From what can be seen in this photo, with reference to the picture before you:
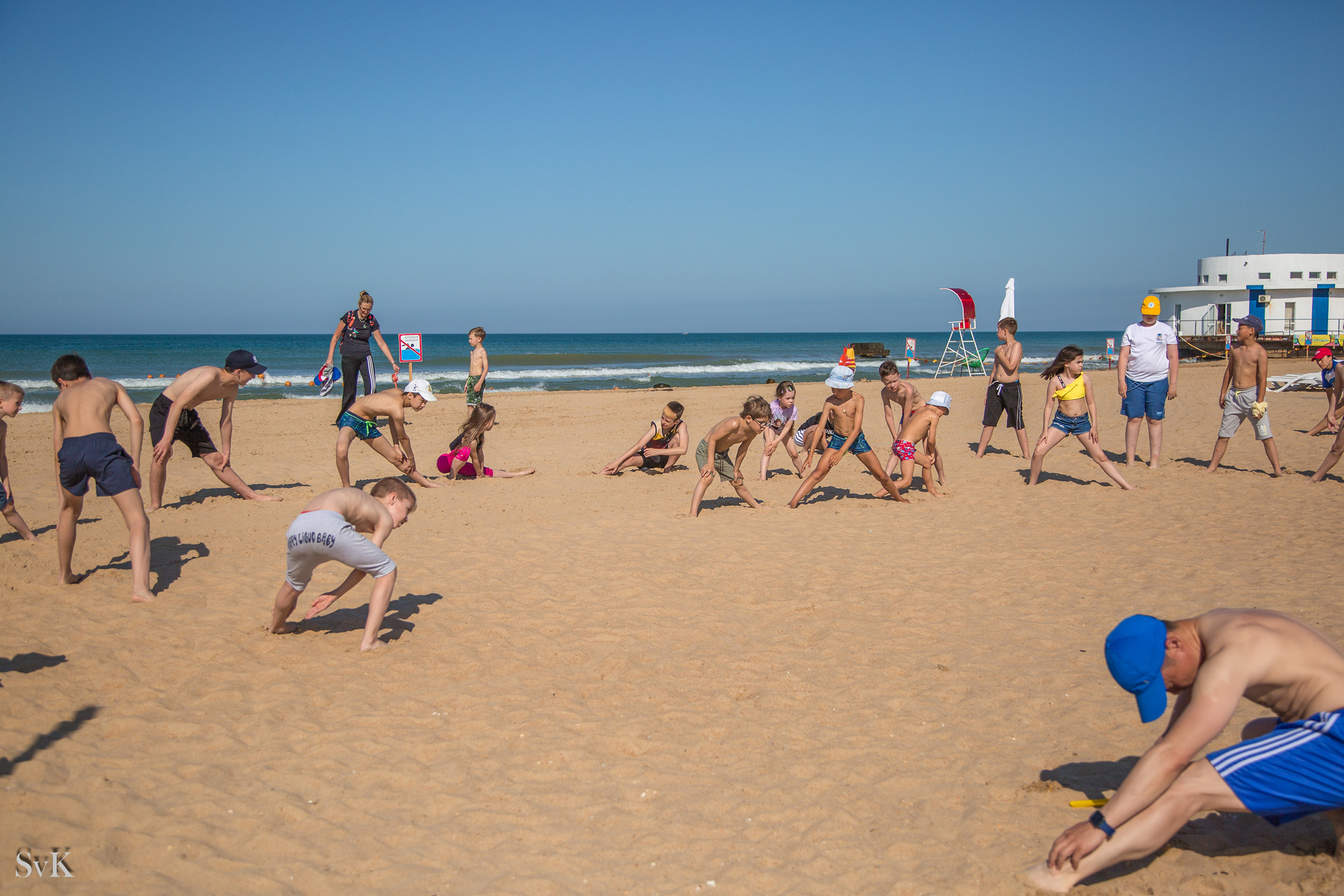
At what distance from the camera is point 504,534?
7426 millimetres

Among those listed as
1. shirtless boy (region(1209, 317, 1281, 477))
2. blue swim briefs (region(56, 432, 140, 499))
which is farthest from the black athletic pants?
shirtless boy (region(1209, 317, 1281, 477))

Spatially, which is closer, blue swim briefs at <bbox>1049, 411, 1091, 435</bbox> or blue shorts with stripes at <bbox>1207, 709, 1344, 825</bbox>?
blue shorts with stripes at <bbox>1207, 709, 1344, 825</bbox>

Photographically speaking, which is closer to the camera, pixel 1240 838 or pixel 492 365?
pixel 1240 838

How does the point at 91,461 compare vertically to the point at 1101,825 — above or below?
above

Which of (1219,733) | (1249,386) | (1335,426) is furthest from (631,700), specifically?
(1335,426)

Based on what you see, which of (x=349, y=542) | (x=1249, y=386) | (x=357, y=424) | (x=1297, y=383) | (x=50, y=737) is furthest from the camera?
(x=1297, y=383)

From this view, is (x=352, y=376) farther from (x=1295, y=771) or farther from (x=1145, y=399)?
(x=1295, y=771)

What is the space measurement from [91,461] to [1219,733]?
6.42 metres

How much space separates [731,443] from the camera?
8.21 m

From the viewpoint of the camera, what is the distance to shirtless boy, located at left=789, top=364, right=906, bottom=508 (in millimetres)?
8188

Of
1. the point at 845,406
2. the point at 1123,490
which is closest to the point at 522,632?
the point at 845,406

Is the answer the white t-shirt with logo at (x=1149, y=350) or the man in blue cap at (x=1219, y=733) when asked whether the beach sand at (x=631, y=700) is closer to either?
the man in blue cap at (x=1219, y=733)

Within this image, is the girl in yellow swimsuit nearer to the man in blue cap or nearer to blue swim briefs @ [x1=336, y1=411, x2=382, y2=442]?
the man in blue cap

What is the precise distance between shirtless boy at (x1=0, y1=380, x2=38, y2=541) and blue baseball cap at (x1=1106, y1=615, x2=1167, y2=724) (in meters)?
7.37
